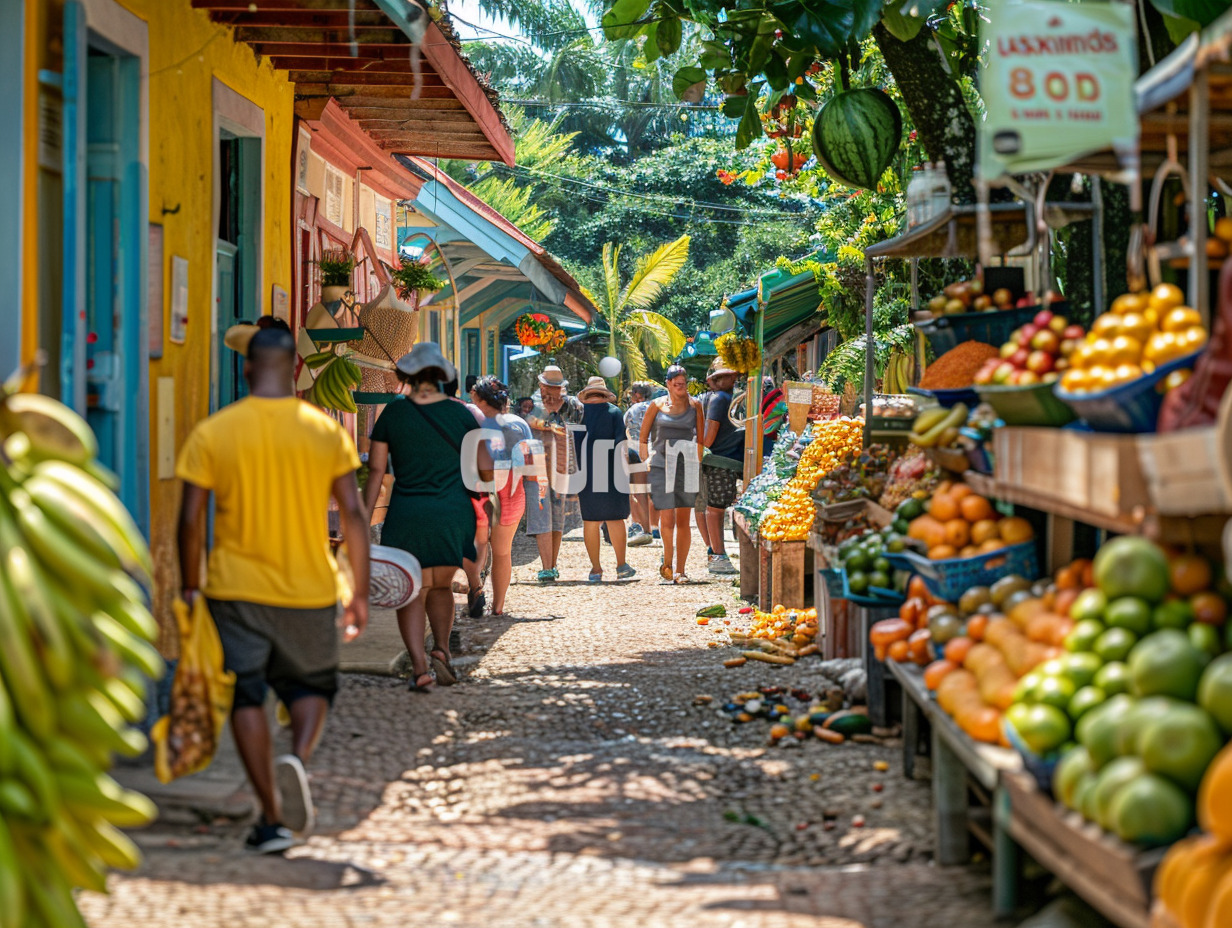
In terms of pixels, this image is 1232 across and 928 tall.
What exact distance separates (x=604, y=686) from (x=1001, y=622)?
12.3 feet

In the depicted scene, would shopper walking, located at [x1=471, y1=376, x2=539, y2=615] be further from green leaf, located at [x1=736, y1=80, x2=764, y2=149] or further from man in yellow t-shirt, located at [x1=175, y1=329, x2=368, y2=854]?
man in yellow t-shirt, located at [x1=175, y1=329, x2=368, y2=854]

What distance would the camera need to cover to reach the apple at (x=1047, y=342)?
4855 millimetres

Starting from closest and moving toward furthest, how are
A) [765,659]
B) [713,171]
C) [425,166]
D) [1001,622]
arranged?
1. [1001,622]
2. [765,659]
3. [425,166]
4. [713,171]

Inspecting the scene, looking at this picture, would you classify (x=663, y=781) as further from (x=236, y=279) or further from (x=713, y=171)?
(x=713, y=171)

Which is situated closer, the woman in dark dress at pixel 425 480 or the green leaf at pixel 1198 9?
the green leaf at pixel 1198 9

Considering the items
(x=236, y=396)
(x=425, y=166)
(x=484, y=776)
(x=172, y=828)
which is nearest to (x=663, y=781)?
(x=484, y=776)

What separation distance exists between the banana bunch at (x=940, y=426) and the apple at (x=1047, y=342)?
91cm

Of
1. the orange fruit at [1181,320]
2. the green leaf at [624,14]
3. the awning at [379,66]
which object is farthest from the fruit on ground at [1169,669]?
the green leaf at [624,14]

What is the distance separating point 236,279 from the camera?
859cm

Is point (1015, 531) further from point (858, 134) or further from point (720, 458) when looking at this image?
point (720, 458)

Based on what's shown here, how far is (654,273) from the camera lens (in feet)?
106

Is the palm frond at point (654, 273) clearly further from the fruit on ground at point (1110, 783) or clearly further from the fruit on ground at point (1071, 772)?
the fruit on ground at point (1110, 783)

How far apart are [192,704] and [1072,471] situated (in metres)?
2.96

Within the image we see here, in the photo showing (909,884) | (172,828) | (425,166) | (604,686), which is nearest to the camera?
(909,884)
